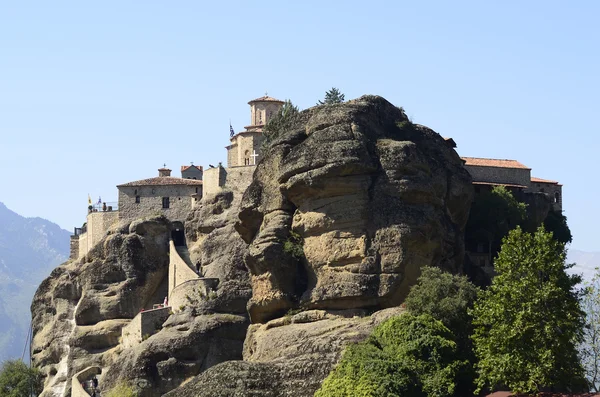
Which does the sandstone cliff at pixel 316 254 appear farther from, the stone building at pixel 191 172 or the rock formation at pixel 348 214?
the stone building at pixel 191 172

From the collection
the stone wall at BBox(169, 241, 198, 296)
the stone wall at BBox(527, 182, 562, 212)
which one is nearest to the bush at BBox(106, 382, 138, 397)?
the stone wall at BBox(169, 241, 198, 296)

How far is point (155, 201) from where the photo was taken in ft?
325

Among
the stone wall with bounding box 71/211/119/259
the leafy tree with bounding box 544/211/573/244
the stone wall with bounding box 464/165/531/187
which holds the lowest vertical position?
the leafy tree with bounding box 544/211/573/244

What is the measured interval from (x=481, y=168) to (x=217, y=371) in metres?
28.0

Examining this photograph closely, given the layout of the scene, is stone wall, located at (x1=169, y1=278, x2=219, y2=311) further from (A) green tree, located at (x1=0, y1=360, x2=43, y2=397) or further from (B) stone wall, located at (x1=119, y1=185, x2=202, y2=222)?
(A) green tree, located at (x1=0, y1=360, x2=43, y2=397)

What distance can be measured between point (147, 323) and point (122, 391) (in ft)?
26.2

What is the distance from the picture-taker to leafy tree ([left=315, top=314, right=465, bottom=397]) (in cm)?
5838

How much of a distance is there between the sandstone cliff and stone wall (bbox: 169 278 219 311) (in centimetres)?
54

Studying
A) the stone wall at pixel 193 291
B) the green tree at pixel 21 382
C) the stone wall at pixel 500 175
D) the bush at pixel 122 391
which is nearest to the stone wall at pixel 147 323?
the stone wall at pixel 193 291

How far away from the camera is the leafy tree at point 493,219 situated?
263 feet

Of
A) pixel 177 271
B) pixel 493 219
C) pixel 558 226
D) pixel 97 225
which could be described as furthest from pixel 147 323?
pixel 558 226

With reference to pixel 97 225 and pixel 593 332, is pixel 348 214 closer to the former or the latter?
pixel 593 332

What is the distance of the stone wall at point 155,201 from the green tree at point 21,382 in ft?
43.0

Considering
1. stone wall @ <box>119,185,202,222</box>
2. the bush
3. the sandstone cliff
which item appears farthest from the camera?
stone wall @ <box>119,185,202,222</box>
